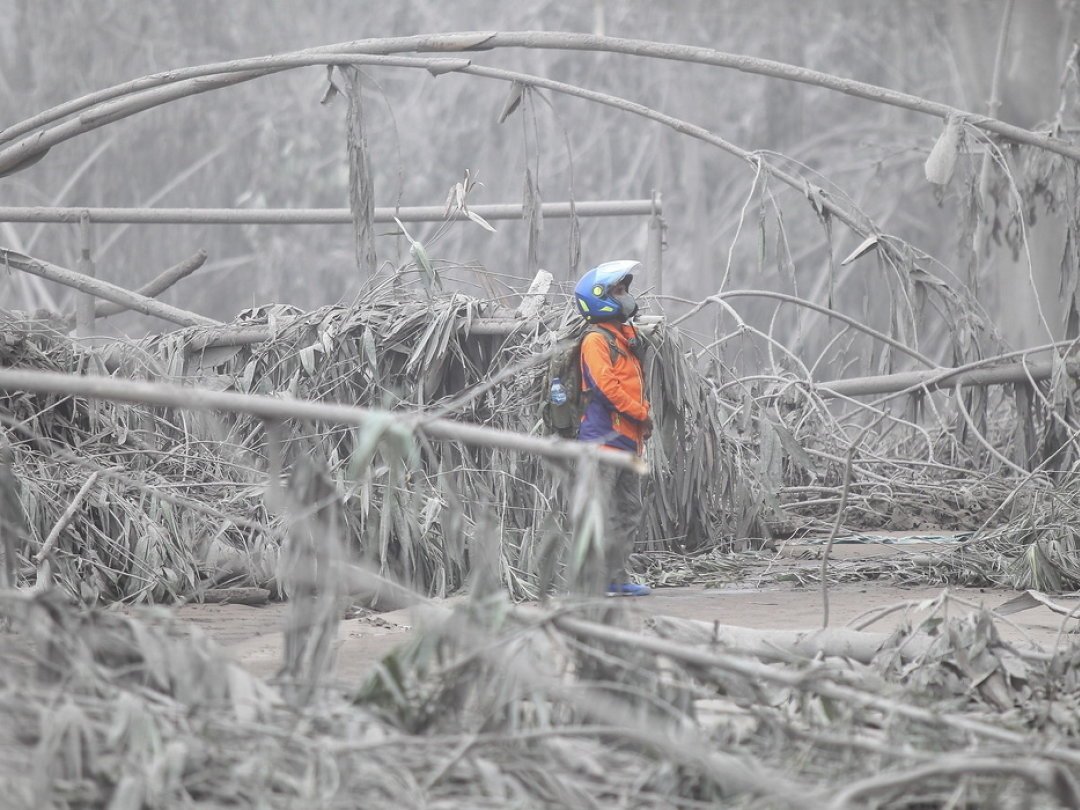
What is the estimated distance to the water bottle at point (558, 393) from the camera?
281 inches

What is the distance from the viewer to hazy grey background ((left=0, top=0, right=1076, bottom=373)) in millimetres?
23688

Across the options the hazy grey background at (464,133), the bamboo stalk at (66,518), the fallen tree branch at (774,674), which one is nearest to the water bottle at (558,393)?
the bamboo stalk at (66,518)

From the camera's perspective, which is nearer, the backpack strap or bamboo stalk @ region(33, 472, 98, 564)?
bamboo stalk @ region(33, 472, 98, 564)

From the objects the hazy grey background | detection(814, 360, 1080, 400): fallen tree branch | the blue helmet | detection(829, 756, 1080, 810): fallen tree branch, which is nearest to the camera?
detection(829, 756, 1080, 810): fallen tree branch

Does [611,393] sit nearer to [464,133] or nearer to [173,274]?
[173,274]

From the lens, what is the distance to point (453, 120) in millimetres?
24875

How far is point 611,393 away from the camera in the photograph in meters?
7.04

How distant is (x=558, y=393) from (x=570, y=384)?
3.9 inches

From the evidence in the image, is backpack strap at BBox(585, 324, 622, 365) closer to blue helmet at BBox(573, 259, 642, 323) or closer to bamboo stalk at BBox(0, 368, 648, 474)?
blue helmet at BBox(573, 259, 642, 323)

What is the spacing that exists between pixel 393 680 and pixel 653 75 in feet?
72.4

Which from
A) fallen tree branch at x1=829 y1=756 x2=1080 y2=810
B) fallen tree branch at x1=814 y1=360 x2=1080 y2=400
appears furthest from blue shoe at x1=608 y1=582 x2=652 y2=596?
fallen tree branch at x1=829 y1=756 x2=1080 y2=810

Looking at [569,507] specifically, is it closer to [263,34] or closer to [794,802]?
[794,802]

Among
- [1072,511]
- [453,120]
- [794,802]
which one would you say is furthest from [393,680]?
[453,120]

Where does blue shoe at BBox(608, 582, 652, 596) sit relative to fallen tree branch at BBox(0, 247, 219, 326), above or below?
below
